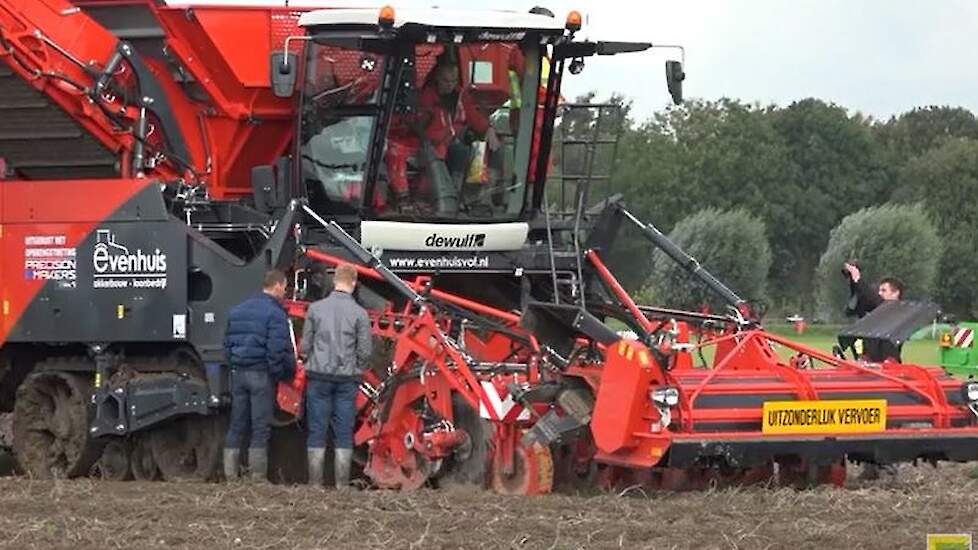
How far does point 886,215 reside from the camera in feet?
205

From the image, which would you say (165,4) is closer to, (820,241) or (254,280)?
(254,280)

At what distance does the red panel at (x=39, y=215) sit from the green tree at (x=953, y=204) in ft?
178

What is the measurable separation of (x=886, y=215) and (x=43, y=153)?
5047 cm

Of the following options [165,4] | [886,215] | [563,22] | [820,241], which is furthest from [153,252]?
[820,241]

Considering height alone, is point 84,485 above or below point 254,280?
below

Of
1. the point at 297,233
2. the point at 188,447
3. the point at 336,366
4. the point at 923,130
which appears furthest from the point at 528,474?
the point at 923,130

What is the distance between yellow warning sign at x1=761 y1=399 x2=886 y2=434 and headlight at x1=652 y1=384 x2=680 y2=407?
2.14 feet

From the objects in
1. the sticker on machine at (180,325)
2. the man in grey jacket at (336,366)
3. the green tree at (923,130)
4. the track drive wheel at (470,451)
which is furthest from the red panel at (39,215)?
the green tree at (923,130)

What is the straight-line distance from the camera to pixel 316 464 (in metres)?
13.1

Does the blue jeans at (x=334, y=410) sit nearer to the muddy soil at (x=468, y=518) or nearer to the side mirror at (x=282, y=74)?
the muddy soil at (x=468, y=518)

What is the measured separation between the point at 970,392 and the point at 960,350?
874 cm

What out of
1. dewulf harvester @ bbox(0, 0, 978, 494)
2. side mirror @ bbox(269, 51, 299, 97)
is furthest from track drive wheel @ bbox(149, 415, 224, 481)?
side mirror @ bbox(269, 51, 299, 97)

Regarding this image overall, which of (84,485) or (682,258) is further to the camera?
(682,258)

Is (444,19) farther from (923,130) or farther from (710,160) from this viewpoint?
(923,130)
